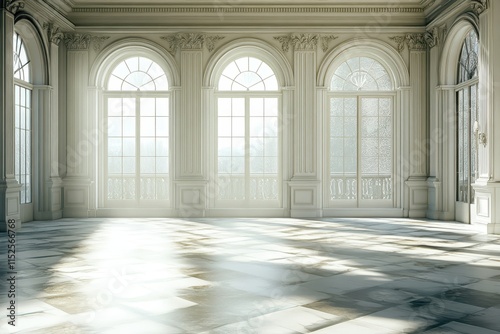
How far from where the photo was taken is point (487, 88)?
8328 mm

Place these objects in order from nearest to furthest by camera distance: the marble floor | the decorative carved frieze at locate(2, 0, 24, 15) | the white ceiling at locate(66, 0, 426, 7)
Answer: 1. the marble floor
2. the decorative carved frieze at locate(2, 0, 24, 15)
3. the white ceiling at locate(66, 0, 426, 7)

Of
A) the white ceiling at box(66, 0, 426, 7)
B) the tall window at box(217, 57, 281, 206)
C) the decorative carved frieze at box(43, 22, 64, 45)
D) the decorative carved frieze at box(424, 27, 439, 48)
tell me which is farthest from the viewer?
the tall window at box(217, 57, 281, 206)

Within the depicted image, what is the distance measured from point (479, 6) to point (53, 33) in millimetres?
7553

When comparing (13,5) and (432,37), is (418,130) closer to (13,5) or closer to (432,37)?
(432,37)

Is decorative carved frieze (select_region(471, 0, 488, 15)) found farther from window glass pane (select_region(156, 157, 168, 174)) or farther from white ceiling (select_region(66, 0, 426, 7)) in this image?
window glass pane (select_region(156, 157, 168, 174))

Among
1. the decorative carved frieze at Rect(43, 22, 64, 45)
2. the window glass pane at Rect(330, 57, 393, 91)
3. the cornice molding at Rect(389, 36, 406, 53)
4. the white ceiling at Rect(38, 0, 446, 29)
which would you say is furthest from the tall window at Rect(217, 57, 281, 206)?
the decorative carved frieze at Rect(43, 22, 64, 45)

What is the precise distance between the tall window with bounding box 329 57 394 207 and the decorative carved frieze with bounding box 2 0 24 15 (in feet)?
19.4

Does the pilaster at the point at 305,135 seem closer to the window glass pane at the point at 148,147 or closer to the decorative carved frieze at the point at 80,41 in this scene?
Answer: the window glass pane at the point at 148,147

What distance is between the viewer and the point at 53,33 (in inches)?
409

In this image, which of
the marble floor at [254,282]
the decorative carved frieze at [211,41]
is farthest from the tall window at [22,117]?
the decorative carved frieze at [211,41]

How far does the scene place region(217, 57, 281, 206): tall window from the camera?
11055 millimetres

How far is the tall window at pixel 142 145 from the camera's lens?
11.1 m

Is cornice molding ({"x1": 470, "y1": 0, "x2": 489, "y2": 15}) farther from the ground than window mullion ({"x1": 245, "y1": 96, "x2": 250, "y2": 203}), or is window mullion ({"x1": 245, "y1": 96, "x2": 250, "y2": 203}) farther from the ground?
cornice molding ({"x1": 470, "y1": 0, "x2": 489, "y2": 15})

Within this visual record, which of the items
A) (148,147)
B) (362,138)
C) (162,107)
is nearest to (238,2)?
(162,107)
